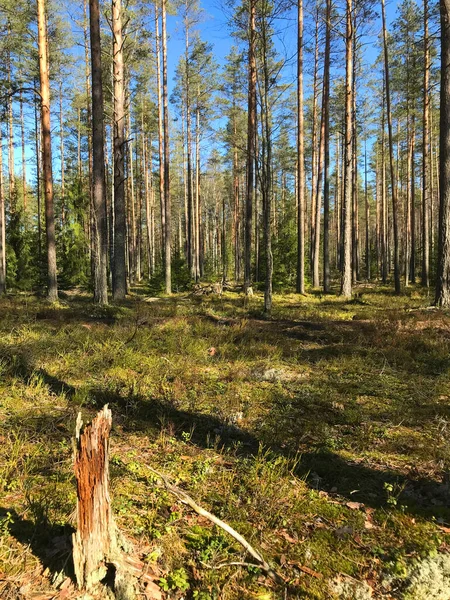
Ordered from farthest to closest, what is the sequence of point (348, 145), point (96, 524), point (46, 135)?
point (348, 145) → point (46, 135) → point (96, 524)

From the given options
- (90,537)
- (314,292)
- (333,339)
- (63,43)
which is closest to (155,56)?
(63,43)

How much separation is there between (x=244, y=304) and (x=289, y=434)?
9.24m

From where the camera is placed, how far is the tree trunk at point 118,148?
1210cm

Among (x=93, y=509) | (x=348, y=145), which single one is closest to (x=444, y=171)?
(x=348, y=145)

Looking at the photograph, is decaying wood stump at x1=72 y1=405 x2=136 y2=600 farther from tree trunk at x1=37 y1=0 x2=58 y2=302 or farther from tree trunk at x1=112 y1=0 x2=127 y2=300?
tree trunk at x1=37 y1=0 x2=58 y2=302

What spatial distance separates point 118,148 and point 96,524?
1232cm

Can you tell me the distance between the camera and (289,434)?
403 centimetres

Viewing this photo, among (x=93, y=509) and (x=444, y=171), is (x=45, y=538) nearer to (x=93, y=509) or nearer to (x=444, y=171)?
(x=93, y=509)

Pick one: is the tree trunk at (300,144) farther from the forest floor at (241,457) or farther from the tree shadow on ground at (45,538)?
the tree shadow on ground at (45,538)

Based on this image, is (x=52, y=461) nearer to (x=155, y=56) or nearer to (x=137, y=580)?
(x=137, y=580)

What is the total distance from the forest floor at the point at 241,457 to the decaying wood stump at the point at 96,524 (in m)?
0.17

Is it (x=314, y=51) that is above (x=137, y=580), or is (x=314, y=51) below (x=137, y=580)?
above

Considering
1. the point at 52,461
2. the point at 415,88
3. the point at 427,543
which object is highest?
the point at 415,88

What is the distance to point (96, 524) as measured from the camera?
2100 mm
